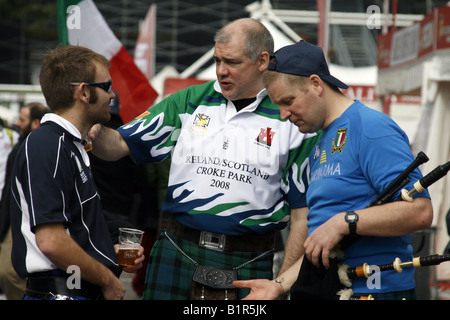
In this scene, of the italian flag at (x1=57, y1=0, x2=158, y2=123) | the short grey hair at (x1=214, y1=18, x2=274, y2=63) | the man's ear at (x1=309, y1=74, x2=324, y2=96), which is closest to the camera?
the man's ear at (x1=309, y1=74, x2=324, y2=96)

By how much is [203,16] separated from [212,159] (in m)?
25.2

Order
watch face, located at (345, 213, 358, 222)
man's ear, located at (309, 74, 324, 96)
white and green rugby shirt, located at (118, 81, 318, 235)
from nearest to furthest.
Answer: watch face, located at (345, 213, 358, 222) < man's ear, located at (309, 74, 324, 96) < white and green rugby shirt, located at (118, 81, 318, 235)

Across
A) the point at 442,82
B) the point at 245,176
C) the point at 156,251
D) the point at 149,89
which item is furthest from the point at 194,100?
the point at 442,82

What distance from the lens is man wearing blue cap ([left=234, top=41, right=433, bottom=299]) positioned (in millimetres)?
2531

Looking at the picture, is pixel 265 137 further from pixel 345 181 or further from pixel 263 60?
pixel 345 181

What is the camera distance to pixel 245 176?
338 cm

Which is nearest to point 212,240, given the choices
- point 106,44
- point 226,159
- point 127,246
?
point 226,159

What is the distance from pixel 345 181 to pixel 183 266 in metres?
1.21

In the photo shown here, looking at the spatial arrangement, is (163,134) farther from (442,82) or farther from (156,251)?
(442,82)

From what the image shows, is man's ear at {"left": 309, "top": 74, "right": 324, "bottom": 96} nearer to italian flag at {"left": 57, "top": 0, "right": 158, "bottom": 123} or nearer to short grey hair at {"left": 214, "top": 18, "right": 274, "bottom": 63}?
short grey hair at {"left": 214, "top": 18, "right": 274, "bottom": 63}

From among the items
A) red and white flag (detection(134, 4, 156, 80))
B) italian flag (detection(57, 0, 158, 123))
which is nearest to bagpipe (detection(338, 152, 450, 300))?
italian flag (detection(57, 0, 158, 123))

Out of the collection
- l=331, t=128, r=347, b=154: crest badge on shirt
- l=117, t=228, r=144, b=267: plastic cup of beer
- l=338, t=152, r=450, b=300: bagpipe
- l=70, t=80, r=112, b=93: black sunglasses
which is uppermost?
l=70, t=80, r=112, b=93: black sunglasses

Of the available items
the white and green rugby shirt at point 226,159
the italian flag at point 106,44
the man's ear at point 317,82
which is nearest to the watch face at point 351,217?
the man's ear at point 317,82
